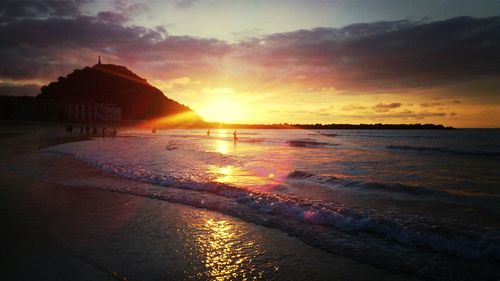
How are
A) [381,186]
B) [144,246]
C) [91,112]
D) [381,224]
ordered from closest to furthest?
[144,246], [381,224], [381,186], [91,112]

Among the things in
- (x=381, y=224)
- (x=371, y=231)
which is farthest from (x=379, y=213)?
(x=371, y=231)

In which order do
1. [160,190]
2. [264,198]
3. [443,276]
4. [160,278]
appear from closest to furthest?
1. [160,278]
2. [443,276]
3. [264,198]
4. [160,190]

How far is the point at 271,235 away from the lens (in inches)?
283

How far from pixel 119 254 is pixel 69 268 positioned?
813mm

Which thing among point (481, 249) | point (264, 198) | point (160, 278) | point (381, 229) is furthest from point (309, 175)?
point (160, 278)

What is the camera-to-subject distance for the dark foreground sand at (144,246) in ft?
16.8

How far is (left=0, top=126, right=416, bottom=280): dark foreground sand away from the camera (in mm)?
5129

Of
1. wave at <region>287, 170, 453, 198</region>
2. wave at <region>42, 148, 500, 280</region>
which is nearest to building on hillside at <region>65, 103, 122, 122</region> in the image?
wave at <region>287, 170, 453, 198</region>

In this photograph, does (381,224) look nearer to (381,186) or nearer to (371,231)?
(371,231)

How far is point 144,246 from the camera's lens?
6.26 meters

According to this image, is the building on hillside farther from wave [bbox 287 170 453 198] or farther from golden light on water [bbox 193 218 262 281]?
golden light on water [bbox 193 218 262 281]

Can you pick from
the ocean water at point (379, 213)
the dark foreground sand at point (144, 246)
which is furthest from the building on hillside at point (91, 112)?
the dark foreground sand at point (144, 246)

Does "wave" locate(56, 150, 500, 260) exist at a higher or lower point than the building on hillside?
lower

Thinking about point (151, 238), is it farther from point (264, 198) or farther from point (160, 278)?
point (264, 198)
